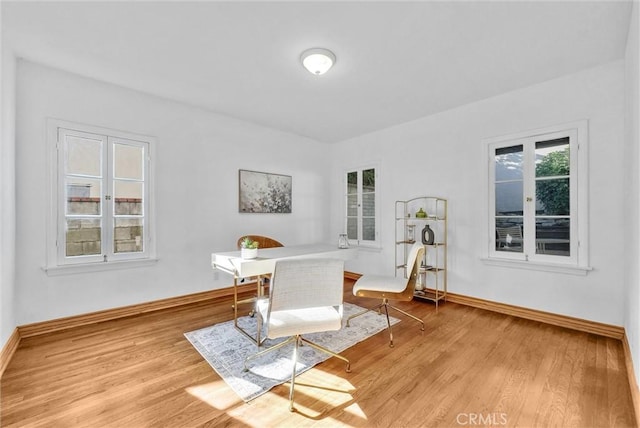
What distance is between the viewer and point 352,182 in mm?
5398

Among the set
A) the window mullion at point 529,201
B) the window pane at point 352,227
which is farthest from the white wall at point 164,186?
the window mullion at point 529,201

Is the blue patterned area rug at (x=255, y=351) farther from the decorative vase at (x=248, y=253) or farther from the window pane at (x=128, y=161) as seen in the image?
the window pane at (x=128, y=161)

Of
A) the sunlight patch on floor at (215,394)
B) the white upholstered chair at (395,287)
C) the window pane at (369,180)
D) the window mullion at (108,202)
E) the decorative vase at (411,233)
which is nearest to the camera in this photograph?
the sunlight patch on floor at (215,394)

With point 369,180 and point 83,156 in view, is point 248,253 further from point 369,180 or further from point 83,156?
point 369,180

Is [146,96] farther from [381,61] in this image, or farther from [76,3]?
[381,61]

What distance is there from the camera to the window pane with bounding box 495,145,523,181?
3357mm

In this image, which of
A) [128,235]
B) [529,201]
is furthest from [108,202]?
[529,201]

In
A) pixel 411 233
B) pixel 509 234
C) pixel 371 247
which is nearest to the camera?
pixel 509 234

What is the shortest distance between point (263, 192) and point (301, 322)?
3.09m

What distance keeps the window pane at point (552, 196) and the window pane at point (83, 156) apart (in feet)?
16.7

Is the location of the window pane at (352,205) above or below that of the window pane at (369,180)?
below

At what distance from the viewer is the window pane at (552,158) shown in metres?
3.02

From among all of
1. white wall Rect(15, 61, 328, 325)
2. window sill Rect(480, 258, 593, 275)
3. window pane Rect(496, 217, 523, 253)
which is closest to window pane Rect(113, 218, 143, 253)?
white wall Rect(15, 61, 328, 325)

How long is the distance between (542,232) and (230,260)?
350 centimetres
